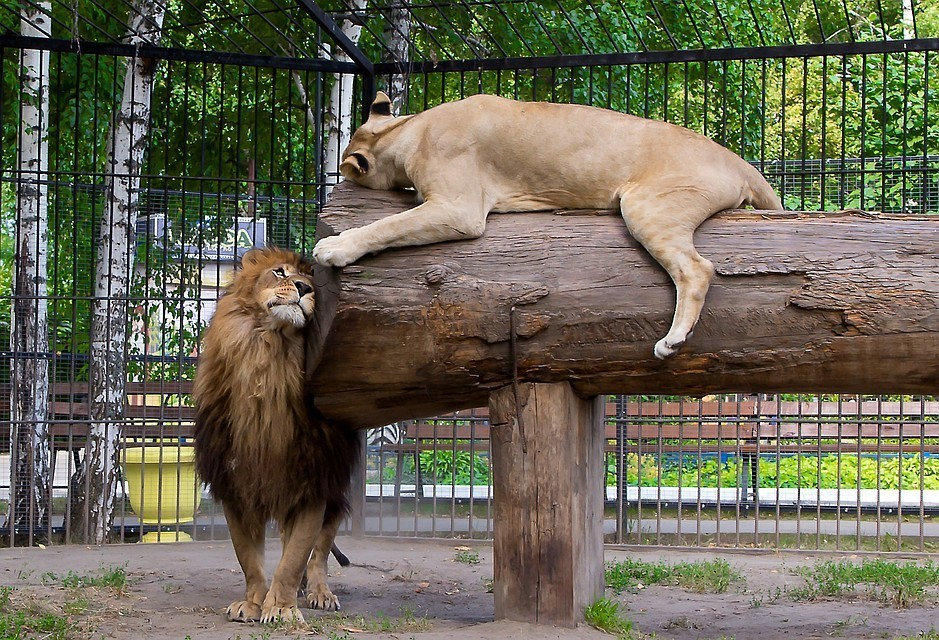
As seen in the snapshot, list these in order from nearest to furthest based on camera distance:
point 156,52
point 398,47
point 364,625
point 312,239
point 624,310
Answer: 1. point 624,310
2. point 364,625
3. point 156,52
4. point 398,47
5. point 312,239

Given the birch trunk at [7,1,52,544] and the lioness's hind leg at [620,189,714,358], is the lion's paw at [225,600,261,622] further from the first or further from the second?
the birch trunk at [7,1,52,544]

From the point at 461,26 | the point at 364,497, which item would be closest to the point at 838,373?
the point at 364,497

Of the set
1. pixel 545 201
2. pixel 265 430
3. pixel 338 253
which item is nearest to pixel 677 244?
pixel 545 201

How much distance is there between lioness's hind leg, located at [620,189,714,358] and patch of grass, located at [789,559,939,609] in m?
2.83

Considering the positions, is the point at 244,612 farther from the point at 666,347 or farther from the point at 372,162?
the point at 666,347

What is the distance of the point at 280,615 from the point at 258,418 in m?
0.99

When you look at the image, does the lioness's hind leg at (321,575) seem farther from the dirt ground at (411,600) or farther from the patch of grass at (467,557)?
the patch of grass at (467,557)

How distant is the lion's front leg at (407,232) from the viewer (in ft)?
17.1

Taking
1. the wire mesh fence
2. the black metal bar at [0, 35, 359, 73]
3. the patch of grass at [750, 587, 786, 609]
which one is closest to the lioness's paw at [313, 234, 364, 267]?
the wire mesh fence

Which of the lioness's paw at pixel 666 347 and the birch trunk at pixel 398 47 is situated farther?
the birch trunk at pixel 398 47

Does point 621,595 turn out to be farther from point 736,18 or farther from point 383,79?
point 736,18

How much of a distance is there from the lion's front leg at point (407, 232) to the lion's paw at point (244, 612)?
1.88 metres

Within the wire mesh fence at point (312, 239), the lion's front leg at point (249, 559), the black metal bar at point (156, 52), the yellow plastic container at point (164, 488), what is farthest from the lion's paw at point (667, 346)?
the yellow plastic container at point (164, 488)

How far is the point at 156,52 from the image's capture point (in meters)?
8.89
